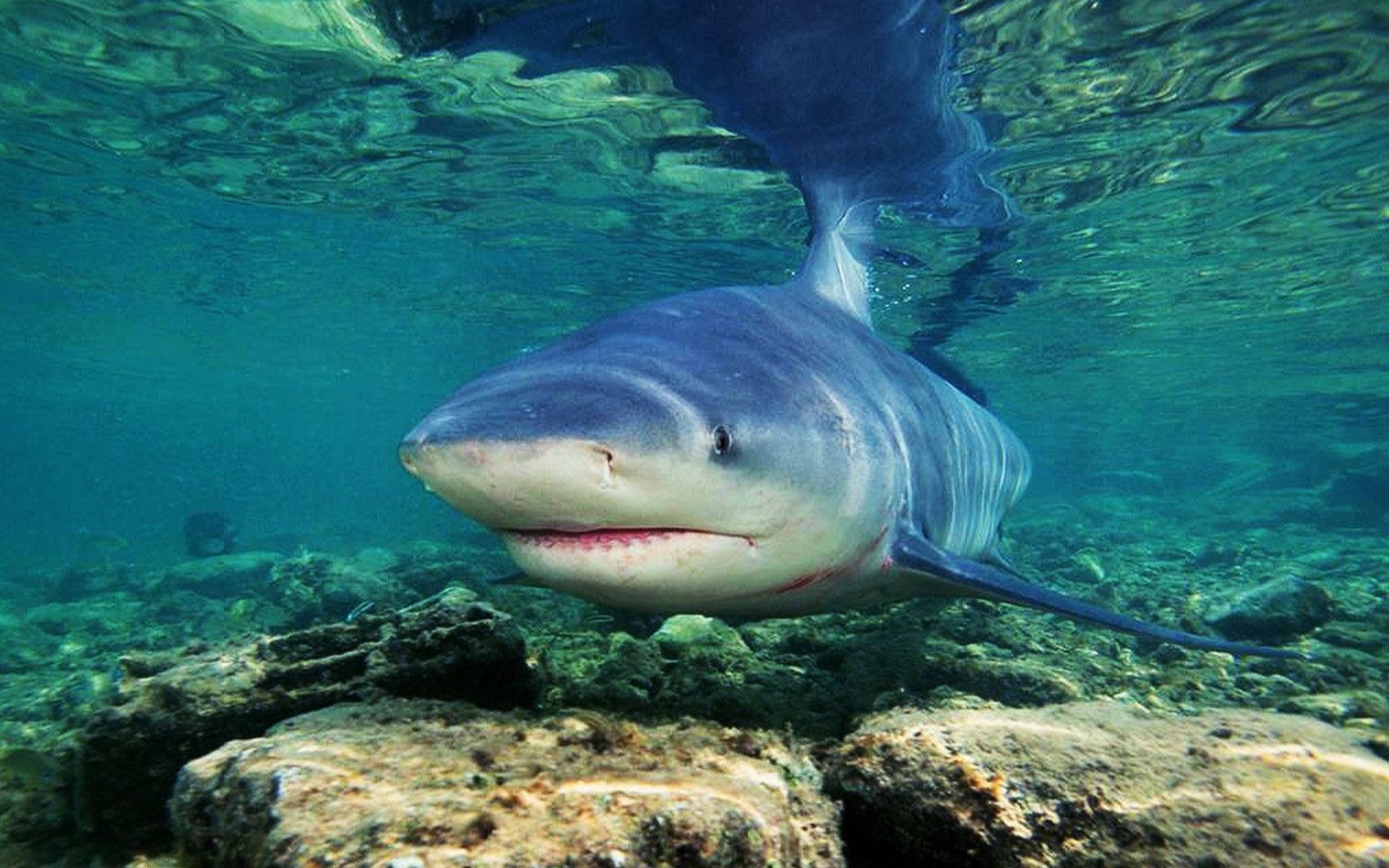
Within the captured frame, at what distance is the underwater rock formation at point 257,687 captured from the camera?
2.59 meters

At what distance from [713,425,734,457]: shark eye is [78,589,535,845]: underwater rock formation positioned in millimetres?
1306

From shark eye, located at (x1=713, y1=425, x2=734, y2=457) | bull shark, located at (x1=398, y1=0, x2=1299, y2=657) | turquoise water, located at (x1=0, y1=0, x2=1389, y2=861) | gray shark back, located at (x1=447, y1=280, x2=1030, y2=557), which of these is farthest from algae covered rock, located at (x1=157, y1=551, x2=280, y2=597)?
shark eye, located at (x1=713, y1=425, x2=734, y2=457)

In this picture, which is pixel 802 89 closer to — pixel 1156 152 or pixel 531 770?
pixel 1156 152

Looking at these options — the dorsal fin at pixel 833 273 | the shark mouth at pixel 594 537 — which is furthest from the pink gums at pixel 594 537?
the dorsal fin at pixel 833 273

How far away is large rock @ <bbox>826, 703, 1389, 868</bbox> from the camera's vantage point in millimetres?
1751

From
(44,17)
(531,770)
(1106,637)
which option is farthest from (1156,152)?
(44,17)

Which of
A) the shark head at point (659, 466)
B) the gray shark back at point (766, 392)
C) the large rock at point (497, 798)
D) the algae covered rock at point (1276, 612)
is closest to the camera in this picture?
the large rock at point (497, 798)

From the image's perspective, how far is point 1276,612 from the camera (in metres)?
6.52

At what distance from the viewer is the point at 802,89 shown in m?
8.33

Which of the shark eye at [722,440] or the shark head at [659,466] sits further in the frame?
the shark eye at [722,440]

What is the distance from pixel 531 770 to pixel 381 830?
423 mm

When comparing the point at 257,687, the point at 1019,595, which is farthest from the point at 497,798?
the point at 1019,595

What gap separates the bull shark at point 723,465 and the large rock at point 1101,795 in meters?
0.69

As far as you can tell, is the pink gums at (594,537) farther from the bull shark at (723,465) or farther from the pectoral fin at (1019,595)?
the pectoral fin at (1019,595)
